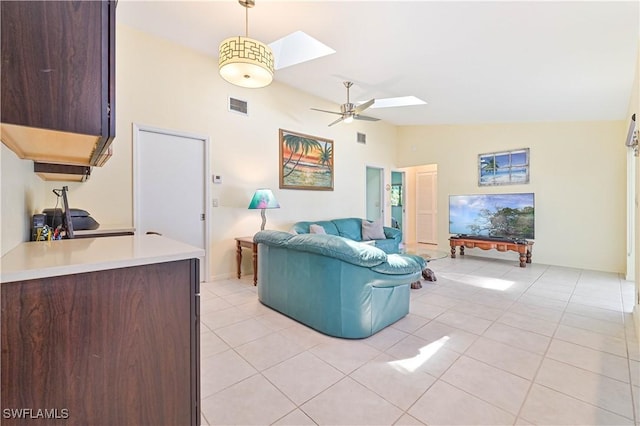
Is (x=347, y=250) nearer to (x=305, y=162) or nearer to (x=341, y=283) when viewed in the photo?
(x=341, y=283)

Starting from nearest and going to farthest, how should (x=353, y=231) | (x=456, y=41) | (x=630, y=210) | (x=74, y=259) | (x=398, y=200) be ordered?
(x=74, y=259) < (x=456, y=41) < (x=630, y=210) < (x=353, y=231) < (x=398, y=200)

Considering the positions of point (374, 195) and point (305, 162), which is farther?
point (374, 195)

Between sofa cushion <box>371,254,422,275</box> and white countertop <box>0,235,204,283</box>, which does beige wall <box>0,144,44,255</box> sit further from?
sofa cushion <box>371,254,422,275</box>

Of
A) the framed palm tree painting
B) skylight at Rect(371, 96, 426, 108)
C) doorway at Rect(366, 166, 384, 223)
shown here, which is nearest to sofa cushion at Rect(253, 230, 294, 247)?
the framed palm tree painting

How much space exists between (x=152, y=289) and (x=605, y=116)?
6.39 meters

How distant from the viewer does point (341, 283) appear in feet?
7.61

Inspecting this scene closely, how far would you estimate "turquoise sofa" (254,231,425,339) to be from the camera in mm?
2309

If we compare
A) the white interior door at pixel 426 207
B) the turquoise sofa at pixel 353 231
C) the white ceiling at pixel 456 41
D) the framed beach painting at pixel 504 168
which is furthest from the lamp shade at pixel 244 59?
the white interior door at pixel 426 207

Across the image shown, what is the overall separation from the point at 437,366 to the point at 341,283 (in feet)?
2.87

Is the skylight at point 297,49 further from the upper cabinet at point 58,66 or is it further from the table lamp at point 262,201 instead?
the upper cabinet at point 58,66

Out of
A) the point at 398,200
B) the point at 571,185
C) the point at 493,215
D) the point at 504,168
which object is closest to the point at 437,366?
the point at 493,215

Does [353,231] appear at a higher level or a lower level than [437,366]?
higher

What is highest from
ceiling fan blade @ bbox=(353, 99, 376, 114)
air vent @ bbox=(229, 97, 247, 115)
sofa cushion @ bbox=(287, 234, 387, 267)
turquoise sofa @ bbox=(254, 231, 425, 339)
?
air vent @ bbox=(229, 97, 247, 115)

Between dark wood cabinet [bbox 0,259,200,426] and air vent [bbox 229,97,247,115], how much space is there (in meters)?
3.59
